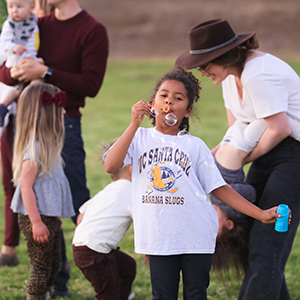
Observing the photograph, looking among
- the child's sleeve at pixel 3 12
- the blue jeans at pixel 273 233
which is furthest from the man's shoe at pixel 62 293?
the child's sleeve at pixel 3 12

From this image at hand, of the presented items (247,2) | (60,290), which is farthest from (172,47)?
(60,290)

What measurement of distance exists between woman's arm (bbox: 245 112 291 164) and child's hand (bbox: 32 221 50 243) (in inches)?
56.6

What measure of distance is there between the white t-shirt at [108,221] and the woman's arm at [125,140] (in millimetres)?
558

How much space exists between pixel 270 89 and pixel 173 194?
98cm

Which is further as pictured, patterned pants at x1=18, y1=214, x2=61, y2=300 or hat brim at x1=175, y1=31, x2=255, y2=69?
patterned pants at x1=18, y1=214, x2=61, y2=300

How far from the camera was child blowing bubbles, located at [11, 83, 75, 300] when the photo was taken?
3.11m

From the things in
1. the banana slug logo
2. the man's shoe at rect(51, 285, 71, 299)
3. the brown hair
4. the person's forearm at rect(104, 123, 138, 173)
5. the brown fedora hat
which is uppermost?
the brown fedora hat

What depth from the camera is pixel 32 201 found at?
3094mm

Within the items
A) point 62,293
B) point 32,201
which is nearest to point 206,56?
point 32,201

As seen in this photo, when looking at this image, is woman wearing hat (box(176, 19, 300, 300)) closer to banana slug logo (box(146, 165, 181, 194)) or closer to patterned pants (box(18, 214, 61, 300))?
banana slug logo (box(146, 165, 181, 194))

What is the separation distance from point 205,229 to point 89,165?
585 centimetres

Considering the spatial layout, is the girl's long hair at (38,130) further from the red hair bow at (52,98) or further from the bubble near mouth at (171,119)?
the bubble near mouth at (171,119)

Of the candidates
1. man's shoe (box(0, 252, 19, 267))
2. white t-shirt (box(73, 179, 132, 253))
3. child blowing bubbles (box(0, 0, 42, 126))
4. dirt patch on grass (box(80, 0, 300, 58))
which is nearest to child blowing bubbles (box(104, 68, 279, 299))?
white t-shirt (box(73, 179, 132, 253))

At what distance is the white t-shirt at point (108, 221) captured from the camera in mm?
3006
